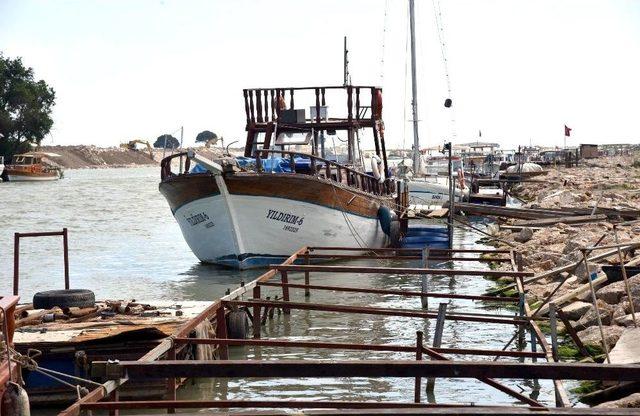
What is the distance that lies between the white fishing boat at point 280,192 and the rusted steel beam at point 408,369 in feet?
42.0

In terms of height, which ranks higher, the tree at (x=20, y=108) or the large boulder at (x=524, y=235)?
the tree at (x=20, y=108)

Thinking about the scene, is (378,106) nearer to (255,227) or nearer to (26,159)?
(255,227)

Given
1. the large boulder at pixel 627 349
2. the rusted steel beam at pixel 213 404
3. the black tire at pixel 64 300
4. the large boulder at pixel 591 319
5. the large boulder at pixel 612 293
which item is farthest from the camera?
the large boulder at pixel 612 293

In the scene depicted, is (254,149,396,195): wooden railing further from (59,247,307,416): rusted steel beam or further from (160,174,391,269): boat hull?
(59,247,307,416): rusted steel beam

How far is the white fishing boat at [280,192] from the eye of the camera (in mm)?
21156

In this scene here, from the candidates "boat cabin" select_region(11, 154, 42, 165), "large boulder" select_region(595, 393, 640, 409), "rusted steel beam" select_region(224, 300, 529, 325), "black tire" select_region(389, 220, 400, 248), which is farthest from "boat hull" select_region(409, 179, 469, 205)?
"boat cabin" select_region(11, 154, 42, 165)

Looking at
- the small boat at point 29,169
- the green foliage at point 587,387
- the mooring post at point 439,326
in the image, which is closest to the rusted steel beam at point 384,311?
the mooring post at point 439,326

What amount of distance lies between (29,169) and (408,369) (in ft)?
291

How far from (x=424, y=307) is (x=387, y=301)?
1659 mm

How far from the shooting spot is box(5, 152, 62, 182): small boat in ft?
297

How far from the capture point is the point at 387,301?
17.7m

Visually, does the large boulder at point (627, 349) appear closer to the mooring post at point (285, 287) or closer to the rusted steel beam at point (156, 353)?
the rusted steel beam at point (156, 353)

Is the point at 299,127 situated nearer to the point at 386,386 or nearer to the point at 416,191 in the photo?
the point at 386,386

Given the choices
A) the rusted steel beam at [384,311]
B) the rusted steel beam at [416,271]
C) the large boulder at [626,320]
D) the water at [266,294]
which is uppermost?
the rusted steel beam at [416,271]
